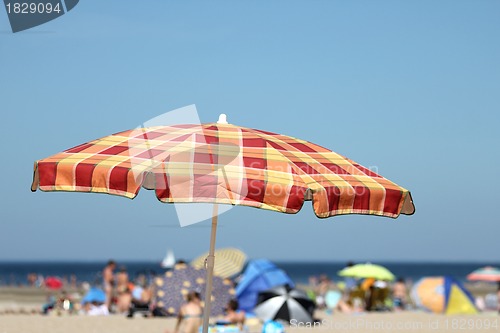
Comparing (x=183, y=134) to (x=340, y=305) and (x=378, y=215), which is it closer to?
(x=378, y=215)

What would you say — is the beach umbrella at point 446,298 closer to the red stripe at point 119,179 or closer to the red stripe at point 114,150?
the red stripe at point 114,150

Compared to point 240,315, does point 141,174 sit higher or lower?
higher

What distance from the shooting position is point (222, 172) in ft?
16.0

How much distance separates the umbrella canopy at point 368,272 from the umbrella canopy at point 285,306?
19.9 ft

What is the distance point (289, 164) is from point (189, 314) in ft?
20.4

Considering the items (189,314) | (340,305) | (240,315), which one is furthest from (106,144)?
(340,305)

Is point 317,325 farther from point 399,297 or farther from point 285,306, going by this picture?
point 399,297

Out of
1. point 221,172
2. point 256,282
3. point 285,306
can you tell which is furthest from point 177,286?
point 221,172

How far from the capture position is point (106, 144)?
5.52 m

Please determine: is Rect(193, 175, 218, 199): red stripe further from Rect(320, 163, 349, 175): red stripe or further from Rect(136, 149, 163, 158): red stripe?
Rect(320, 163, 349, 175): red stripe

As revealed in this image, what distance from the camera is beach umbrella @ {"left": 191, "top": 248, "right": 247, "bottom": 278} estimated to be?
2244cm

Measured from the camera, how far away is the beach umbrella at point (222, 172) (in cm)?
480

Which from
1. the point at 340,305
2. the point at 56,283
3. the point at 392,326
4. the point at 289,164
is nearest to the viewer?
the point at 289,164

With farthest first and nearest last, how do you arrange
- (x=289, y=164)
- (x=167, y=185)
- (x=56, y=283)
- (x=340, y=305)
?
(x=56, y=283), (x=340, y=305), (x=289, y=164), (x=167, y=185)
